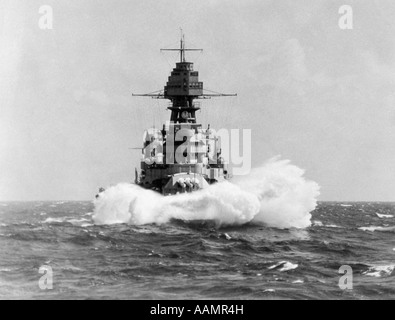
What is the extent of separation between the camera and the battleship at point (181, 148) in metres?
70.1

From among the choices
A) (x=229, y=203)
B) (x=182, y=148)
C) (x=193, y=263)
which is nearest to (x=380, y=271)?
(x=193, y=263)

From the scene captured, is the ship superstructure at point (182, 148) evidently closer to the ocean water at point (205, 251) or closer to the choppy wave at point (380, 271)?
the ocean water at point (205, 251)

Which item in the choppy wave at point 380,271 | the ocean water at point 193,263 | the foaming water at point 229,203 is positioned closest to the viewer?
the ocean water at point 193,263

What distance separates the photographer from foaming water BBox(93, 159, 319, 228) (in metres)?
59.2

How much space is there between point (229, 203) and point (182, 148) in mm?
17702

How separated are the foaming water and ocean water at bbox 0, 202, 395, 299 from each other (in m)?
2.32

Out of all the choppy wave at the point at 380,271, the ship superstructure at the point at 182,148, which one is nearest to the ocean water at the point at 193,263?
the choppy wave at the point at 380,271

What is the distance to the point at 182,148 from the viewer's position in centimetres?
7512

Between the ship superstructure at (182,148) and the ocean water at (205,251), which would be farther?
the ship superstructure at (182,148)

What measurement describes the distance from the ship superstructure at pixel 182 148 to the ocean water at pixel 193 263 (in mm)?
12664

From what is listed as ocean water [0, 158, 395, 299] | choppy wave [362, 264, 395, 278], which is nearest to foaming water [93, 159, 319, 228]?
ocean water [0, 158, 395, 299]

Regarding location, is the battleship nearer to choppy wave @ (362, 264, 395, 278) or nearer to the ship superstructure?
the ship superstructure

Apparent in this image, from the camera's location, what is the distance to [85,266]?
35.2 metres
